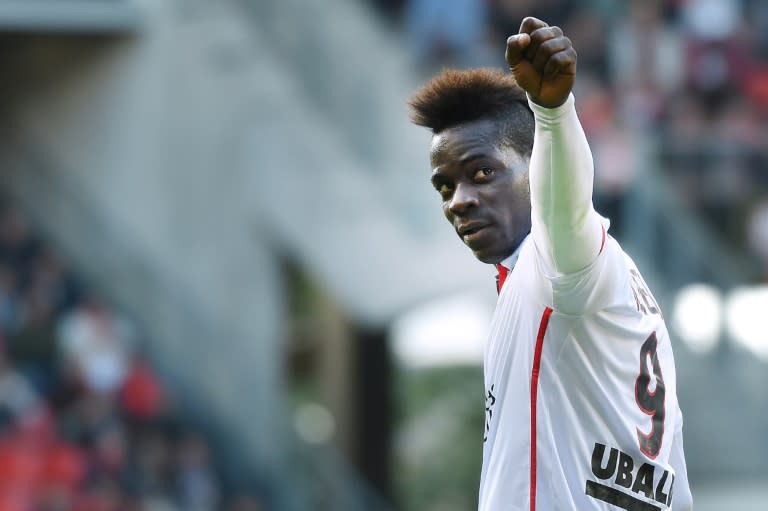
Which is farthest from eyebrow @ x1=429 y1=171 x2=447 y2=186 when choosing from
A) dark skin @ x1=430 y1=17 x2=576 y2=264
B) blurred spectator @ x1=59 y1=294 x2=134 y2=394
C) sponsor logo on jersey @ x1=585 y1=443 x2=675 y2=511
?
blurred spectator @ x1=59 y1=294 x2=134 y2=394

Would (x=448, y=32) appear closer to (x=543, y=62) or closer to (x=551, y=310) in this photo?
(x=551, y=310)

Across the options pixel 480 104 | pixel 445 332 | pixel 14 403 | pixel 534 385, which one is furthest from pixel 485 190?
pixel 445 332

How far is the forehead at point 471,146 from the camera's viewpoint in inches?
140

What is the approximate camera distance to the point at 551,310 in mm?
3291

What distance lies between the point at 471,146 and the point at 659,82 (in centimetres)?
1052

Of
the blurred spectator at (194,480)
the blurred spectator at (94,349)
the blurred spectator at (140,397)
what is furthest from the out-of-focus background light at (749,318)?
the blurred spectator at (94,349)

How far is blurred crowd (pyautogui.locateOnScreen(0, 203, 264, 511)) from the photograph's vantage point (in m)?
12.7

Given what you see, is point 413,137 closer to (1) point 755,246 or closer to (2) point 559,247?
(1) point 755,246

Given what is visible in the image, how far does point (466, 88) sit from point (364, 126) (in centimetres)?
1037

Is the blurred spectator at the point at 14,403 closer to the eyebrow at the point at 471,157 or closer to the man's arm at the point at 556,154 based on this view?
the eyebrow at the point at 471,157

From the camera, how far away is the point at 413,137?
44.8ft

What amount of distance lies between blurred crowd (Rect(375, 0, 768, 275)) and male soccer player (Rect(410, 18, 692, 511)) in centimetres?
855

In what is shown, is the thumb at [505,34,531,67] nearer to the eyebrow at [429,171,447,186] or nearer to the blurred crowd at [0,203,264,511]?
the eyebrow at [429,171,447,186]

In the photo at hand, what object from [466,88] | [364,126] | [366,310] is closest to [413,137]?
[364,126]
